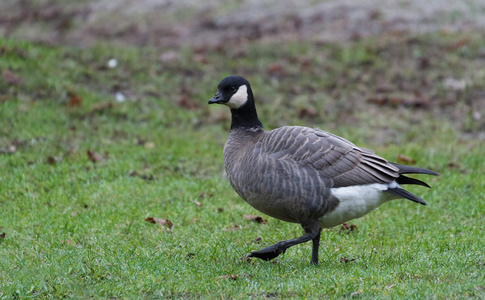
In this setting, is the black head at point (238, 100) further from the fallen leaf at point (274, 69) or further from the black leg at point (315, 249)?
the fallen leaf at point (274, 69)

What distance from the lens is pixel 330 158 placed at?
529 centimetres

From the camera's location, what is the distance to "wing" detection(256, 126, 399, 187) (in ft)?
17.2

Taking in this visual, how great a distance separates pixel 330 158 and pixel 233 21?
33.3 feet

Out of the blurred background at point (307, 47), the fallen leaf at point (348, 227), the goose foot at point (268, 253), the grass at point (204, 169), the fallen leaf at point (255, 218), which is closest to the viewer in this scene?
the grass at point (204, 169)

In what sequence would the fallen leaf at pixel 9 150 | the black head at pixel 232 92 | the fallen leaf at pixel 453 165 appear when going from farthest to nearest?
the fallen leaf at pixel 453 165
the fallen leaf at pixel 9 150
the black head at pixel 232 92

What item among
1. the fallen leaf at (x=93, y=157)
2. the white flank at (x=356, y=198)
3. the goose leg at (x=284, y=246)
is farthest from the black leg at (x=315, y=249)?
the fallen leaf at (x=93, y=157)

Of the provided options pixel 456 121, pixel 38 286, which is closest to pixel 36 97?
pixel 38 286

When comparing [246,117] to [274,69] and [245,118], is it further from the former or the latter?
[274,69]

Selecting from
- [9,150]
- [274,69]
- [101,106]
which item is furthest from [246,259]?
[274,69]

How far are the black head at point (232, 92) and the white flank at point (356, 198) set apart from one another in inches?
62.3

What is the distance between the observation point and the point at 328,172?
5227mm

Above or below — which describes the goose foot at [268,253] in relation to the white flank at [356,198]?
below

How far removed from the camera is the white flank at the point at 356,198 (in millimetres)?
5152

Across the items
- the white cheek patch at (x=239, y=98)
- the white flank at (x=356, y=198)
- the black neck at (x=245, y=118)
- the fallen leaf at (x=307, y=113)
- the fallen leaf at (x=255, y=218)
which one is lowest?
the fallen leaf at (x=307, y=113)
